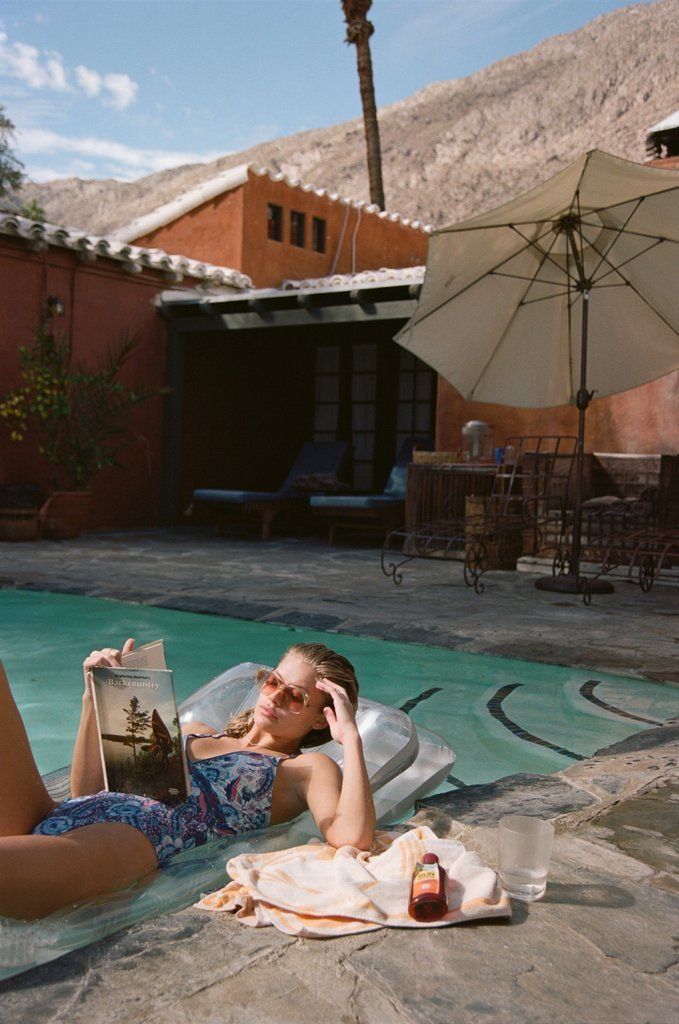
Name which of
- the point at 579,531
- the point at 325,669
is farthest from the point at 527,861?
the point at 579,531

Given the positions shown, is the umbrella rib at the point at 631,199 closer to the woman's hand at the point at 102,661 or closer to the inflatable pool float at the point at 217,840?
the inflatable pool float at the point at 217,840

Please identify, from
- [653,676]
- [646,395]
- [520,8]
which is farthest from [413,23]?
[653,676]

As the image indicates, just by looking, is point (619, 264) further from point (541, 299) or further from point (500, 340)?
point (500, 340)

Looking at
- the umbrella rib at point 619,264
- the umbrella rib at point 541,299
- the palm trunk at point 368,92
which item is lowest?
the umbrella rib at point 541,299

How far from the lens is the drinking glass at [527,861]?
184 cm

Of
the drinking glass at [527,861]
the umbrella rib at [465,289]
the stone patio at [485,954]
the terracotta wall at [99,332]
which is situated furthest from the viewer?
the terracotta wall at [99,332]

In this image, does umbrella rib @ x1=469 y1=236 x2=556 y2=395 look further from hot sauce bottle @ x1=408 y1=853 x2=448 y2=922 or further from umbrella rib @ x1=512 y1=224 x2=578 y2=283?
hot sauce bottle @ x1=408 y1=853 x2=448 y2=922

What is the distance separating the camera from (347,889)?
1.80m

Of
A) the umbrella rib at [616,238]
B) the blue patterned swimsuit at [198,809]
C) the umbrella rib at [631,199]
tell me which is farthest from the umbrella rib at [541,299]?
the blue patterned swimsuit at [198,809]

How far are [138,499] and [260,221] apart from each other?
4.29 meters

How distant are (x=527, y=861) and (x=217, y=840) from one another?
755mm

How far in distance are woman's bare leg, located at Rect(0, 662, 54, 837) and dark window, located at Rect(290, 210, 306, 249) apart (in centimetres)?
1225

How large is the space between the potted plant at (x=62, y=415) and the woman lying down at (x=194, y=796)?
747 cm

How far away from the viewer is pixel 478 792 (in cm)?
251
